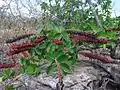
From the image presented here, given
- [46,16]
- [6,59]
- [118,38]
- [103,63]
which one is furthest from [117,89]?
[46,16]

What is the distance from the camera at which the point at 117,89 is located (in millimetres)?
1968

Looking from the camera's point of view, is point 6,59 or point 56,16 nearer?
point 6,59

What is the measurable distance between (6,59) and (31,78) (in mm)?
2570

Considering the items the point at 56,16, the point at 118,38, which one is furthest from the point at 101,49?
the point at 56,16

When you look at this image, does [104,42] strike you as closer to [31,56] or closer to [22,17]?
[31,56]

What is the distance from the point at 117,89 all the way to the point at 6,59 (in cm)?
256

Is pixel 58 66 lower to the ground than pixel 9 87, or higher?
higher

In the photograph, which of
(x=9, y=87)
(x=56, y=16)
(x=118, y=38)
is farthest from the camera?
(x=56, y=16)

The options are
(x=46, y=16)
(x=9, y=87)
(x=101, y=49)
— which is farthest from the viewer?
(x=46, y=16)

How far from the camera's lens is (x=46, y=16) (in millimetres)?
Answer: 6199

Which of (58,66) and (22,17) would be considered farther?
(22,17)

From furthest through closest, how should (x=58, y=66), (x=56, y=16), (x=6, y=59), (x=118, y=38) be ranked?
(x=56, y=16) → (x=6, y=59) → (x=118, y=38) → (x=58, y=66)

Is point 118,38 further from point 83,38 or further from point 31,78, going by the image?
point 31,78

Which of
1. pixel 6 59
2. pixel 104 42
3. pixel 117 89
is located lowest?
pixel 6 59
